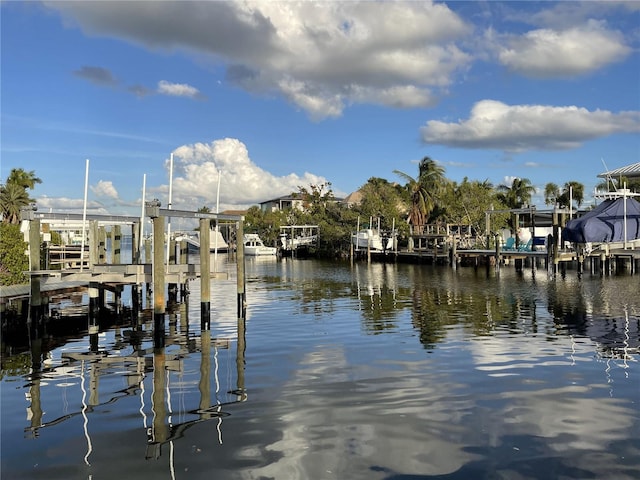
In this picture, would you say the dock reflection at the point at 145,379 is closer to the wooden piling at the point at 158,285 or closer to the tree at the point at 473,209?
the wooden piling at the point at 158,285

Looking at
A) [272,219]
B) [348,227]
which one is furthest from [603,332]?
[272,219]

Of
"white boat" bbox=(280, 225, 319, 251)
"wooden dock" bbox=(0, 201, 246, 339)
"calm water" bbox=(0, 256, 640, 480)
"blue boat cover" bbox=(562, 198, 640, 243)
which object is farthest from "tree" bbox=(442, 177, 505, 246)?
"wooden dock" bbox=(0, 201, 246, 339)

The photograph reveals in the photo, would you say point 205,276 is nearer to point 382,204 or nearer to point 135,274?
point 135,274

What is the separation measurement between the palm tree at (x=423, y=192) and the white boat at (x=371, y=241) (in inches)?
313

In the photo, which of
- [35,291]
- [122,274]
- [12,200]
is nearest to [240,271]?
[122,274]

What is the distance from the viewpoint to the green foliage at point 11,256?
23.5m

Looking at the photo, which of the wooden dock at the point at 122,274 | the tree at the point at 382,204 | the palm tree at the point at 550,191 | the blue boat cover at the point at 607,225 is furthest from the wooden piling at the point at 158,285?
the palm tree at the point at 550,191

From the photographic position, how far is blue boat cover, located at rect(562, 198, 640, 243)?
39844 millimetres

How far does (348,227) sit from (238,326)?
59540 millimetres

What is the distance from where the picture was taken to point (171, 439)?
8.95 meters

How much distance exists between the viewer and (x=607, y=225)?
40.1 metres

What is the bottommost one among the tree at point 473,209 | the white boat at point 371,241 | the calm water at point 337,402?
the calm water at point 337,402

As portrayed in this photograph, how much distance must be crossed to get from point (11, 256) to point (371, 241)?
49.2 meters

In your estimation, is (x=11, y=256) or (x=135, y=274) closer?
(x=135, y=274)
